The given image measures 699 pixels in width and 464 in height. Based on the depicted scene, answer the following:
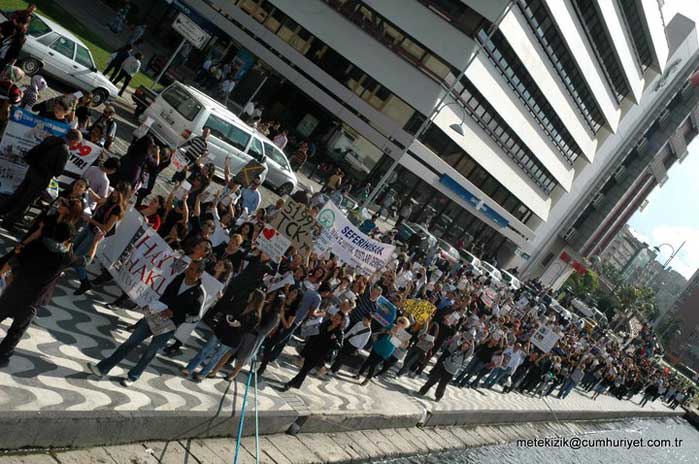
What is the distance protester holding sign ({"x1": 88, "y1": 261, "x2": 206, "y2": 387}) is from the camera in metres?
7.53

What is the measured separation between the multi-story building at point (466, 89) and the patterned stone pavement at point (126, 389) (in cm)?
1763

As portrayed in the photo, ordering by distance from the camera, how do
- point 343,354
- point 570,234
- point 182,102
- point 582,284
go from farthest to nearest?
point 582,284, point 570,234, point 182,102, point 343,354

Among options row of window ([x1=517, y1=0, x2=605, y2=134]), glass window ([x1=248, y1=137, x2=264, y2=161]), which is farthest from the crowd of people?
row of window ([x1=517, y1=0, x2=605, y2=134])

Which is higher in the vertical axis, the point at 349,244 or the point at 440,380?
the point at 349,244

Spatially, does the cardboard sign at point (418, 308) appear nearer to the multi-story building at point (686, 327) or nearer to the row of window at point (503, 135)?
the row of window at point (503, 135)

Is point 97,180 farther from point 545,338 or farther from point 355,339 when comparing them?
point 545,338

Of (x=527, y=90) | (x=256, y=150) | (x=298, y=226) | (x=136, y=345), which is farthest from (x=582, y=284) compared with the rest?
(x=136, y=345)

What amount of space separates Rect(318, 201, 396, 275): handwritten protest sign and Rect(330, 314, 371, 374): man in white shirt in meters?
1.15

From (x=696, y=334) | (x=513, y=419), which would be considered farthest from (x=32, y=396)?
(x=696, y=334)

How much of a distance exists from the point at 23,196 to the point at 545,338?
55.9 ft

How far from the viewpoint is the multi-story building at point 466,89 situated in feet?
125

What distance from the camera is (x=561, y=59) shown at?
48.2 meters

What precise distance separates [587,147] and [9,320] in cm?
5870

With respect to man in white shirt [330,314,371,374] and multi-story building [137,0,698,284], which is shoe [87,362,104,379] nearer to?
man in white shirt [330,314,371,374]
